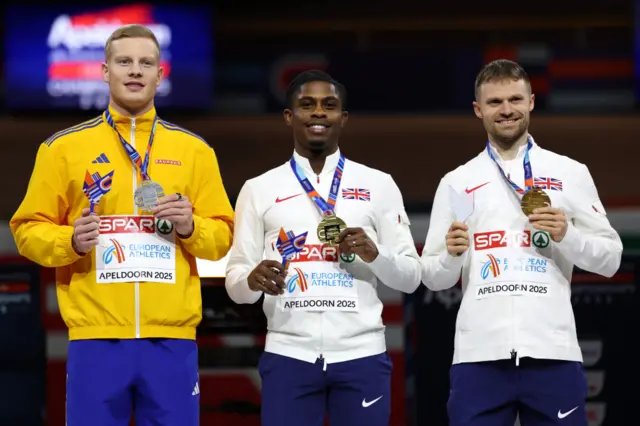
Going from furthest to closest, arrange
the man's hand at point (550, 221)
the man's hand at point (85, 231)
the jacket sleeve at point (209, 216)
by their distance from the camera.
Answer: the jacket sleeve at point (209, 216), the man's hand at point (550, 221), the man's hand at point (85, 231)

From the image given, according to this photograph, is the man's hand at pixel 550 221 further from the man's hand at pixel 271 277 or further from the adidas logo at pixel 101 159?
the adidas logo at pixel 101 159

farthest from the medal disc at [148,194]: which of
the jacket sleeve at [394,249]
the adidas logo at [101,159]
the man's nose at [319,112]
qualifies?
the jacket sleeve at [394,249]

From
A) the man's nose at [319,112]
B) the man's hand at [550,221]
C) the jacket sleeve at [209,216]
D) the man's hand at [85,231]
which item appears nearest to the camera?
the man's hand at [85,231]

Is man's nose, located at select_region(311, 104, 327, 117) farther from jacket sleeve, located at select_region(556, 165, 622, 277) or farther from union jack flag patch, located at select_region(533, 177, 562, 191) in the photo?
jacket sleeve, located at select_region(556, 165, 622, 277)

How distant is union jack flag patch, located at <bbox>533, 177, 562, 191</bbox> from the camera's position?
4.05 meters

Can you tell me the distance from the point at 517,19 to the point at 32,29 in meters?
5.14

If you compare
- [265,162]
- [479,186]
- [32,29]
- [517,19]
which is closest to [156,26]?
[32,29]

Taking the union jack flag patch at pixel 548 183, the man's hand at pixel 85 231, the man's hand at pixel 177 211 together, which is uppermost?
the union jack flag patch at pixel 548 183

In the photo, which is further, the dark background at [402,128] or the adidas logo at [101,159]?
the dark background at [402,128]

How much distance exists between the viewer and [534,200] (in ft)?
12.6

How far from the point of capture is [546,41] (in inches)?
453

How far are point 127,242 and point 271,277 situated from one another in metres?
0.54

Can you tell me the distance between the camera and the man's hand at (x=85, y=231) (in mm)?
3684

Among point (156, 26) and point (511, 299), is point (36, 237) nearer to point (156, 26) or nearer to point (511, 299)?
point (511, 299)
